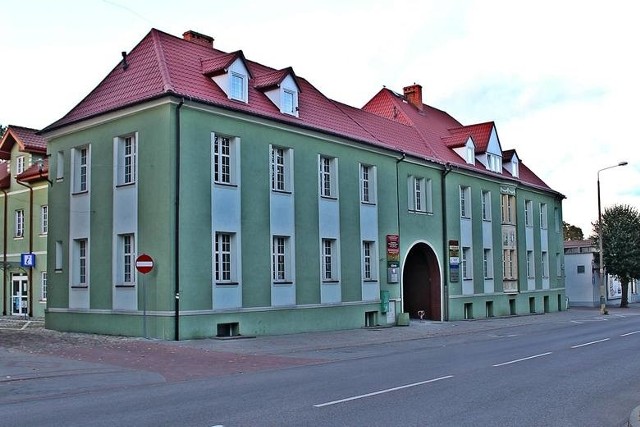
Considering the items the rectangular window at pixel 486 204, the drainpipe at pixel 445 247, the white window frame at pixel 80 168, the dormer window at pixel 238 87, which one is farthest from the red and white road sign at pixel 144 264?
the rectangular window at pixel 486 204

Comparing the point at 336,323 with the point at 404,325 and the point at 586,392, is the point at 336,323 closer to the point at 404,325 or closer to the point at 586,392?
the point at 404,325

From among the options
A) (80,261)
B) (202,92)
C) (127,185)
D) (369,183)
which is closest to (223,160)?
(202,92)

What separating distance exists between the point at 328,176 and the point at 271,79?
4725mm

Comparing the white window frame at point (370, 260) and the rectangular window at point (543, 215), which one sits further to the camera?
the rectangular window at point (543, 215)

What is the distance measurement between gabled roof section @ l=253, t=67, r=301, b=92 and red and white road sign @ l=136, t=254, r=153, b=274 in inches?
354

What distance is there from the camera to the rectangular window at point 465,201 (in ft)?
128

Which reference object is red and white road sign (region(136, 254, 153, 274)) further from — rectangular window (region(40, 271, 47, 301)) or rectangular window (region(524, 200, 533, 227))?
rectangular window (region(524, 200, 533, 227))

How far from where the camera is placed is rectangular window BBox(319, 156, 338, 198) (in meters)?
29.0

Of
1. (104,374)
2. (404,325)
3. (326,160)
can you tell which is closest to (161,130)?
(326,160)

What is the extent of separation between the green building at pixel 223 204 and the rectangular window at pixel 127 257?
0.05 metres

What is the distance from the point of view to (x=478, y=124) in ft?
146

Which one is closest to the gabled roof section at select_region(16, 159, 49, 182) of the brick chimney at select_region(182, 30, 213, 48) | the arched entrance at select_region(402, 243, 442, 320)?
the brick chimney at select_region(182, 30, 213, 48)

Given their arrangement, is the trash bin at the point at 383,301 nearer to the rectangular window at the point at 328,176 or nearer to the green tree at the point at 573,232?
the rectangular window at the point at 328,176

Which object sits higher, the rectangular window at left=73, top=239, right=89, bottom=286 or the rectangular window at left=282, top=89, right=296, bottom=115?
the rectangular window at left=282, top=89, right=296, bottom=115
